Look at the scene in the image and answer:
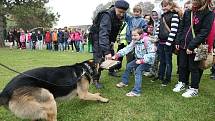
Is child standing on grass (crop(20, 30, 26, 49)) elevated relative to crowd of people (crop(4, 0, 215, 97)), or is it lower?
lower

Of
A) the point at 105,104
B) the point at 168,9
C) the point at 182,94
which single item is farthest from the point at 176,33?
the point at 105,104

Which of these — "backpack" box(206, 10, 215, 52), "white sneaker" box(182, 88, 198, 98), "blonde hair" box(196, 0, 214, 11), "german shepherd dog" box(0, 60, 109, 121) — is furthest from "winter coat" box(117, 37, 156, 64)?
"german shepherd dog" box(0, 60, 109, 121)

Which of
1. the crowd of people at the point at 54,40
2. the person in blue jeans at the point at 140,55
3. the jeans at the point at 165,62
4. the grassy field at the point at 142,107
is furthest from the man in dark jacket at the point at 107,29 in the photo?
the crowd of people at the point at 54,40

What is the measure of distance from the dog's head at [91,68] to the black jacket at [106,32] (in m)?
0.36

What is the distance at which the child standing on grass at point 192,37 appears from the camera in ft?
23.7

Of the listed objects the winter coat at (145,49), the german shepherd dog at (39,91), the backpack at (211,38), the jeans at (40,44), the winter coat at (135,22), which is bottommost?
the jeans at (40,44)

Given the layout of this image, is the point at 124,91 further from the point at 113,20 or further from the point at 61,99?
the point at 61,99

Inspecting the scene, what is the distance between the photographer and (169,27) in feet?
27.6

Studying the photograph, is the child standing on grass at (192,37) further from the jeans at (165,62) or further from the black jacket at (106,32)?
the black jacket at (106,32)

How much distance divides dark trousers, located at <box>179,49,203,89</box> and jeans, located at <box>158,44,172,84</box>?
0.42 metres

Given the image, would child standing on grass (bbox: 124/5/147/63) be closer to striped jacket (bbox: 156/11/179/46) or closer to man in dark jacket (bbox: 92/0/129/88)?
striped jacket (bbox: 156/11/179/46)

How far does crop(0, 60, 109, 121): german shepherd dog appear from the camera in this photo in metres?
5.22

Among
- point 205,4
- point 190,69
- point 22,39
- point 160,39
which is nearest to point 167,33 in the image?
point 160,39

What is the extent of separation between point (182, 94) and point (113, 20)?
227cm
